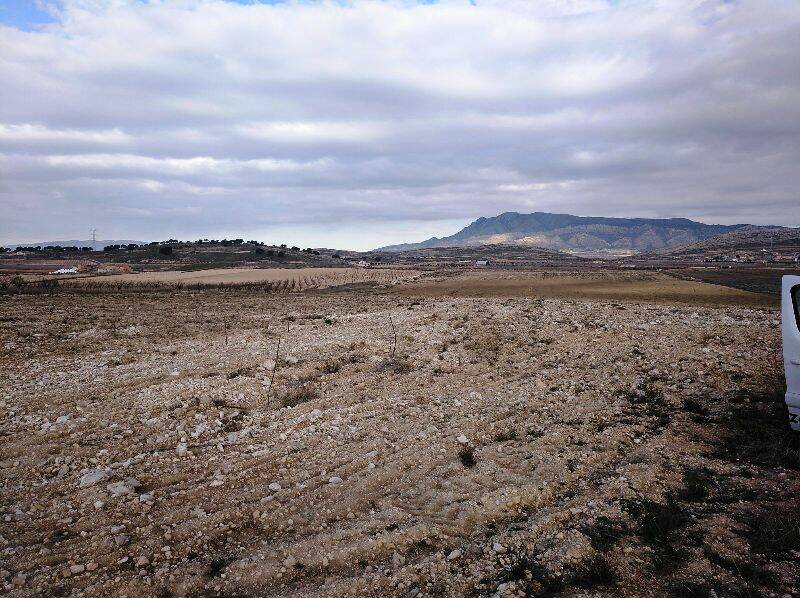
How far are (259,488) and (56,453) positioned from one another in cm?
411

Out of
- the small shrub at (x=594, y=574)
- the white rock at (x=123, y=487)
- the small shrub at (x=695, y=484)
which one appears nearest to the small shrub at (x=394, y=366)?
the white rock at (x=123, y=487)

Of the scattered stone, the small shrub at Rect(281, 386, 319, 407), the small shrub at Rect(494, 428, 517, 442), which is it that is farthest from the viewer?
the small shrub at Rect(281, 386, 319, 407)

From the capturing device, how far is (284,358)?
14.7 metres

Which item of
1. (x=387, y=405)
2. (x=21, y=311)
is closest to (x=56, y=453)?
(x=387, y=405)

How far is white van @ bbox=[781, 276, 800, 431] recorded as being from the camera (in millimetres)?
6836

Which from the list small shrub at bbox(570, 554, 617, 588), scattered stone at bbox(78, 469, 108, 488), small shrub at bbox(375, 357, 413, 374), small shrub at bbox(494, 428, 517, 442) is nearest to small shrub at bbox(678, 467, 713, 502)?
small shrub at bbox(570, 554, 617, 588)

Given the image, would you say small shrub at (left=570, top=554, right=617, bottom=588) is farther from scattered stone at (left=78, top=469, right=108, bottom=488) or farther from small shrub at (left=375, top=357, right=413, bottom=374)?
small shrub at (left=375, top=357, right=413, bottom=374)

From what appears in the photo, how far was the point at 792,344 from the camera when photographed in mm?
6848

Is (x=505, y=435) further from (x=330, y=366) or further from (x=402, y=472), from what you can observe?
(x=330, y=366)

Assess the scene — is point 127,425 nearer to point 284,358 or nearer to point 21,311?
point 284,358

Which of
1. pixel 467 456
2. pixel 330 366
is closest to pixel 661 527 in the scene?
pixel 467 456

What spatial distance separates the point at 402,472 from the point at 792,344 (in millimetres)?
6423

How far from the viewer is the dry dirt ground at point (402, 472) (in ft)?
16.8

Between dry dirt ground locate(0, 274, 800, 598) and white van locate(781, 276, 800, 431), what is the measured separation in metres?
0.86
